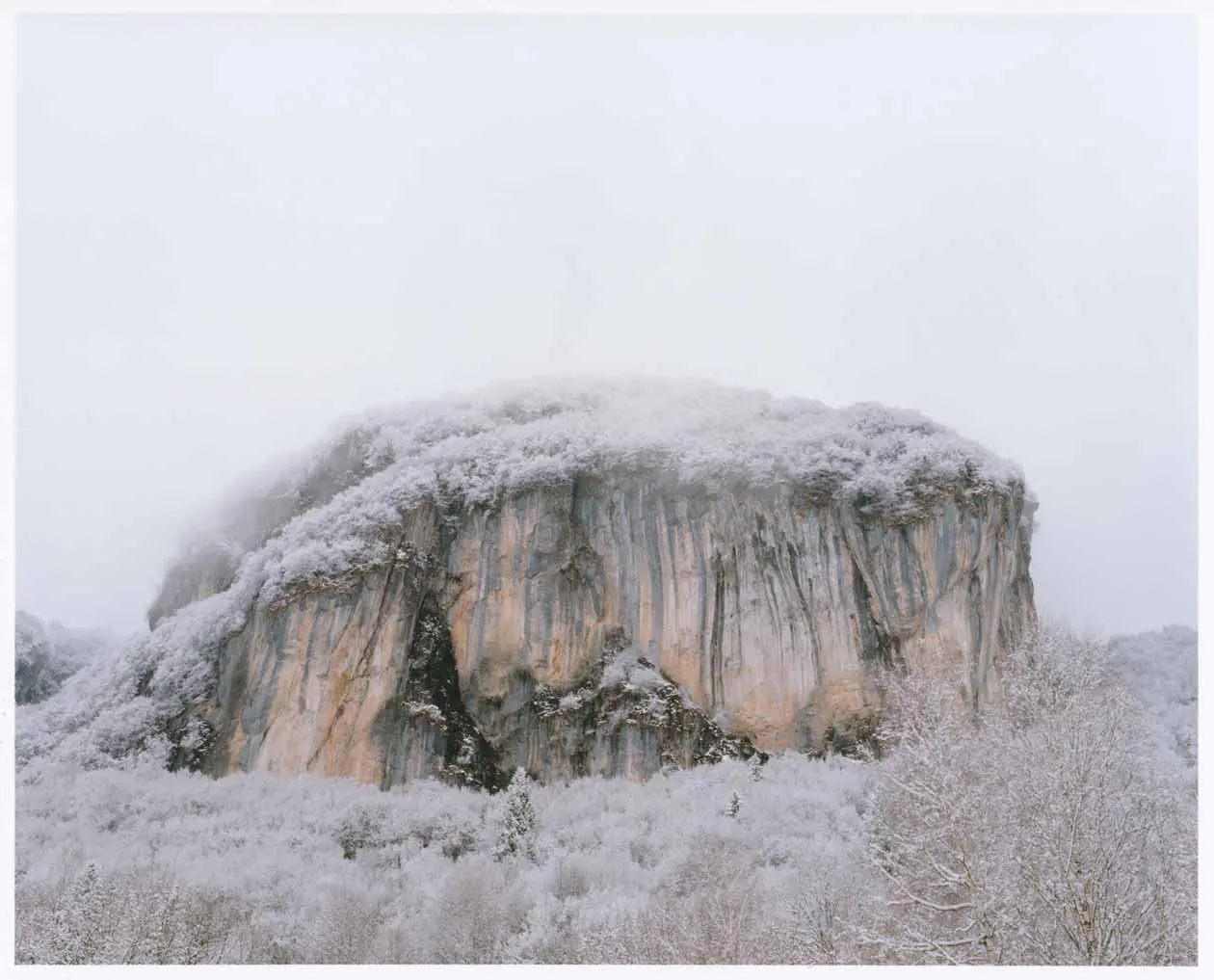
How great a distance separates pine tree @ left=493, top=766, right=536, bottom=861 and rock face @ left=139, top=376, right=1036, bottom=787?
4367 millimetres

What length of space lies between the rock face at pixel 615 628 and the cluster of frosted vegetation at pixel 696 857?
1.12m

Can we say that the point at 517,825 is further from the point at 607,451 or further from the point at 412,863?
the point at 607,451

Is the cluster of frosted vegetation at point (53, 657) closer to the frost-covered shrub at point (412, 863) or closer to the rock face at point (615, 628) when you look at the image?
the frost-covered shrub at point (412, 863)

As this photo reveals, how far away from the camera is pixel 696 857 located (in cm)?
1703

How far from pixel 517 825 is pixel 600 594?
28.1 feet

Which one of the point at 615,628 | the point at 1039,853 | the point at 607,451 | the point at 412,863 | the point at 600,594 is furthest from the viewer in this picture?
the point at 607,451

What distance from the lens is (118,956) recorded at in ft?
41.6

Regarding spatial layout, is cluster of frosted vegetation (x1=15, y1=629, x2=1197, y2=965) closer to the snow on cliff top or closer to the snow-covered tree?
the snow-covered tree

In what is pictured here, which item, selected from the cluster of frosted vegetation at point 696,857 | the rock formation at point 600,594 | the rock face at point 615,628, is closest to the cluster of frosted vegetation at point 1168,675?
the cluster of frosted vegetation at point 696,857

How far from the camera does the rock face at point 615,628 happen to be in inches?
960

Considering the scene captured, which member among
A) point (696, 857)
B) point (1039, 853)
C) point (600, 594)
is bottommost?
point (696, 857)

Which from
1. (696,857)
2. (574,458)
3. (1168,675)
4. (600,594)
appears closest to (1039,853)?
(696,857)

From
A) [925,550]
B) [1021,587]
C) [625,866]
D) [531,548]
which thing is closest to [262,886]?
[625,866]

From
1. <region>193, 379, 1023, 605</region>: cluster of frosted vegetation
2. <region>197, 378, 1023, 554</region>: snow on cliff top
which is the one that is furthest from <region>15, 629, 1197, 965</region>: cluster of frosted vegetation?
<region>197, 378, 1023, 554</region>: snow on cliff top
